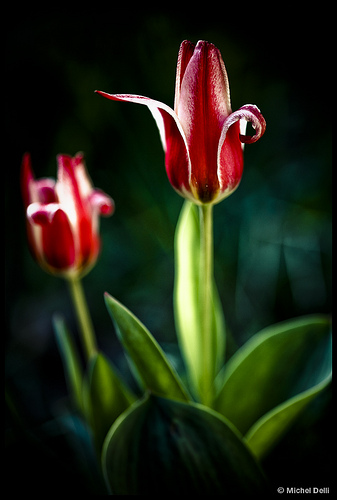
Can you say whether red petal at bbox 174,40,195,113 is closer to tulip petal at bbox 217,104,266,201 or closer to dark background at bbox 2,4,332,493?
tulip petal at bbox 217,104,266,201

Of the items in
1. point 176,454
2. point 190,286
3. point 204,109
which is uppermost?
point 204,109

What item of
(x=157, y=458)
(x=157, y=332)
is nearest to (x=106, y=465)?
(x=157, y=458)

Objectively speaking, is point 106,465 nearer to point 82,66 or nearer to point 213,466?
point 213,466

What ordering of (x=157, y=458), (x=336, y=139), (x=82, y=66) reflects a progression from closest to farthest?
(x=157, y=458) → (x=336, y=139) → (x=82, y=66)

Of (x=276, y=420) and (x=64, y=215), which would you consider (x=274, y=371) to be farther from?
(x=64, y=215)

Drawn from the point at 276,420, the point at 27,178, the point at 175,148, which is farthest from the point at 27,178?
the point at 276,420
